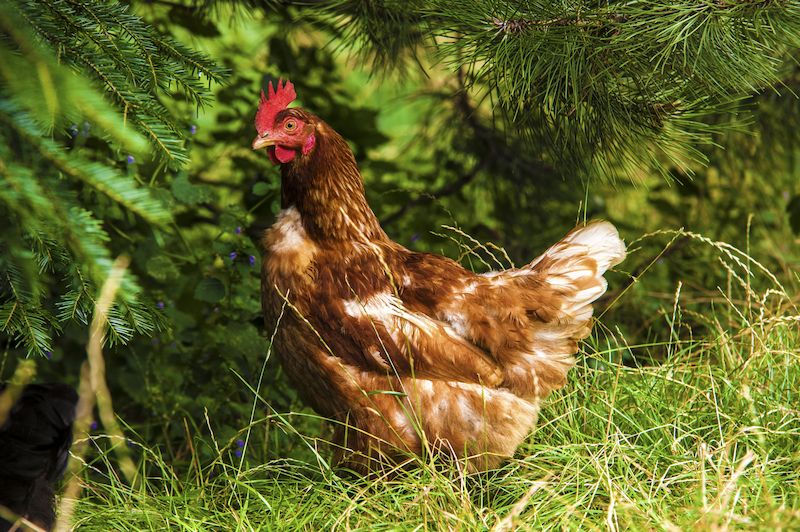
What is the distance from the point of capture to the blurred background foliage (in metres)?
1.56

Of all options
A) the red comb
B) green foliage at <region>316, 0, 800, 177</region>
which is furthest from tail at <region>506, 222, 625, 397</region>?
the red comb

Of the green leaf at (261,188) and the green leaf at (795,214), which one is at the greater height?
the green leaf at (795,214)

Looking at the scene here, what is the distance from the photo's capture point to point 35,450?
2.23 meters

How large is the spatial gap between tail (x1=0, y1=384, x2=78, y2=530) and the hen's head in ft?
2.93

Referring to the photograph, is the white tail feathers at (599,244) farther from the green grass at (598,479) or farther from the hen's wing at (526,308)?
the green grass at (598,479)

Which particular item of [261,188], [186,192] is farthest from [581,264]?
[186,192]

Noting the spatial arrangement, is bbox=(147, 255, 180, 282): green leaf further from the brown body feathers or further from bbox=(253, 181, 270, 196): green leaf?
the brown body feathers

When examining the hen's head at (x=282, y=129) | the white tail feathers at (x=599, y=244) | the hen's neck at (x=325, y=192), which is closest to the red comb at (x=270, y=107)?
the hen's head at (x=282, y=129)

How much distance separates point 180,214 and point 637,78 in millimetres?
2038

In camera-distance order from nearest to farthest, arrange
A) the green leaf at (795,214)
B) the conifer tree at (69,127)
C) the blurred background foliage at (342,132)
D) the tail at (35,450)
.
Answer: the conifer tree at (69,127)
the blurred background foliage at (342,132)
the tail at (35,450)
the green leaf at (795,214)

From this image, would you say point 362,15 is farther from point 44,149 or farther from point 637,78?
point 44,149

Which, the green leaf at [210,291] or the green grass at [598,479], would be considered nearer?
the green grass at [598,479]

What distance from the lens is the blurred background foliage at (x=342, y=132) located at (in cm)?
156

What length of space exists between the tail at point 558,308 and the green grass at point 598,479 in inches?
4.4
